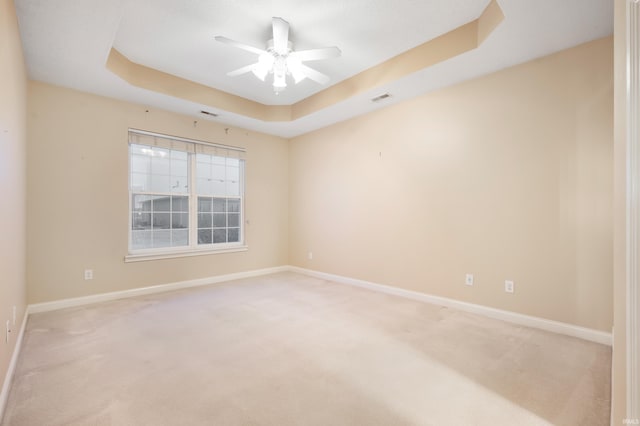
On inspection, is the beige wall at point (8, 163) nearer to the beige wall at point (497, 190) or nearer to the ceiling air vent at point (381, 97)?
the ceiling air vent at point (381, 97)

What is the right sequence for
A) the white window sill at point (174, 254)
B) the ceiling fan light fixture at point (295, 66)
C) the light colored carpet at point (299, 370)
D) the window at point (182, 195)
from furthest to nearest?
the window at point (182, 195) → the white window sill at point (174, 254) → the ceiling fan light fixture at point (295, 66) → the light colored carpet at point (299, 370)

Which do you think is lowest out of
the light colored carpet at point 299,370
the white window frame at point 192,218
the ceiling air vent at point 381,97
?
the light colored carpet at point 299,370

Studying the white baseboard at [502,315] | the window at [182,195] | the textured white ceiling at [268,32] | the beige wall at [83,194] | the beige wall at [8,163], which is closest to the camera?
the beige wall at [8,163]

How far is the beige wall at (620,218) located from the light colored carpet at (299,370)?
0.57 metres

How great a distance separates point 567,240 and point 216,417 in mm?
3113

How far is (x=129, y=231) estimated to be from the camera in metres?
3.93

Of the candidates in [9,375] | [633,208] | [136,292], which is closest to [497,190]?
[633,208]

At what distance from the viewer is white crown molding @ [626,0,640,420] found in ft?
3.51

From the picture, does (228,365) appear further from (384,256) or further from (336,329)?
(384,256)

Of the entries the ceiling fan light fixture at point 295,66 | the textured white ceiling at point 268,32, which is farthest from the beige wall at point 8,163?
the ceiling fan light fixture at point 295,66

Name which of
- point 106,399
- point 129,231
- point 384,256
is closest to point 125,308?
point 129,231

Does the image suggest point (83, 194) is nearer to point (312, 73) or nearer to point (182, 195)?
point (182, 195)

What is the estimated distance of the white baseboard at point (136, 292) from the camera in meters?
3.31

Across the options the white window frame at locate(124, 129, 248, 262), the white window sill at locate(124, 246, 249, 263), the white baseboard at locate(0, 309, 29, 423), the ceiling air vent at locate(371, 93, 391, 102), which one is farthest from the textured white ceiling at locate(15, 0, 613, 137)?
the white baseboard at locate(0, 309, 29, 423)
